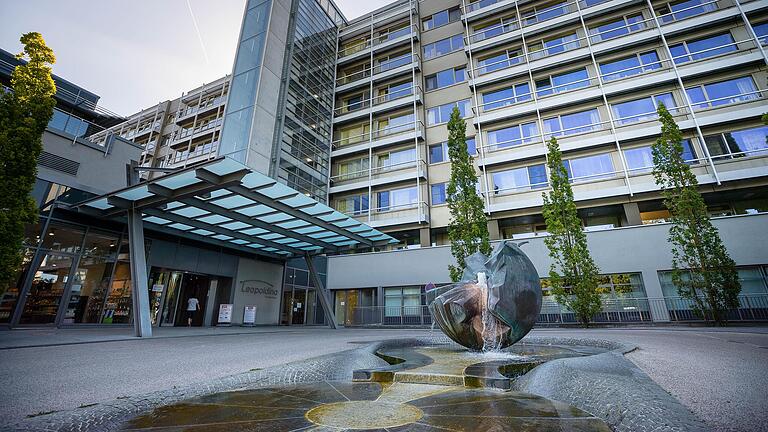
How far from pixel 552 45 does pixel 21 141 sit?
28.8 m

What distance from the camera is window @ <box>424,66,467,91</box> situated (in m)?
26.4

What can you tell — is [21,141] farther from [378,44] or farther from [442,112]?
[378,44]

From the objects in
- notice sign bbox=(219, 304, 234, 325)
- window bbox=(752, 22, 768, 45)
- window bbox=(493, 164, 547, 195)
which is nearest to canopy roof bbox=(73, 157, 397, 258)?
notice sign bbox=(219, 304, 234, 325)

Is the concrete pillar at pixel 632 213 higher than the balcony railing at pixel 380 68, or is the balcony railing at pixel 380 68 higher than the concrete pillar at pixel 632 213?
the balcony railing at pixel 380 68

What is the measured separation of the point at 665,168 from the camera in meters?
16.2

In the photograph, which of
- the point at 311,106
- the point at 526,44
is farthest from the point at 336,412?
the point at 526,44

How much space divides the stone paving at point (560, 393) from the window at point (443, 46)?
2795 cm

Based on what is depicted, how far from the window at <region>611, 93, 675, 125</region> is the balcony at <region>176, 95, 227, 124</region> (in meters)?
33.0

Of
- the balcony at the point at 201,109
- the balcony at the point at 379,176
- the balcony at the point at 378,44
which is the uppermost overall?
the balcony at the point at 378,44

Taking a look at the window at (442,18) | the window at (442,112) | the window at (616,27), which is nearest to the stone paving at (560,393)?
the window at (442,112)

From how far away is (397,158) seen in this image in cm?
2645

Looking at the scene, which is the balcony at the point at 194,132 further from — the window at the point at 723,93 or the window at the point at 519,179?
the window at the point at 723,93

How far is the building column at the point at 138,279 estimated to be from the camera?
10.6 metres

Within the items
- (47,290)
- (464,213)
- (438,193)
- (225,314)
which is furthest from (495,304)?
(438,193)
